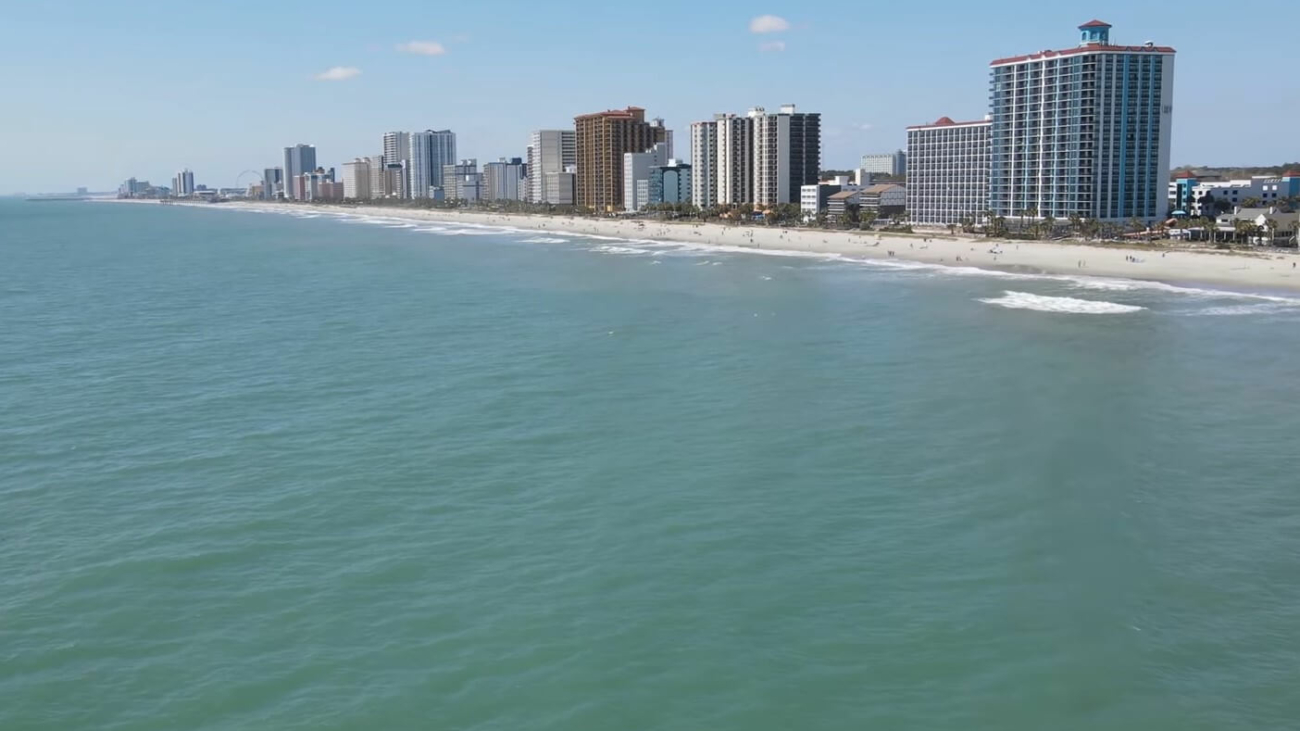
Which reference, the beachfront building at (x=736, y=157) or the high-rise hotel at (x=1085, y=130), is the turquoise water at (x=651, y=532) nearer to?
the high-rise hotel at (x=1085, y=130)

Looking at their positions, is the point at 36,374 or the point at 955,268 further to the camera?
the point at 955,268

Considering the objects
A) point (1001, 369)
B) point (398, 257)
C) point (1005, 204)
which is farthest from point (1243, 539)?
point (1005, 204)

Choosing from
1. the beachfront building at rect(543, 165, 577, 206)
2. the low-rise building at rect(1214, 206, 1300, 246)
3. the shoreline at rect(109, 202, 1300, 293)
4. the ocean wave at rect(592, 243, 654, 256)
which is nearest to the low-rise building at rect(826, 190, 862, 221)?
the shoreline at rect(109, 202, 1300, 293)

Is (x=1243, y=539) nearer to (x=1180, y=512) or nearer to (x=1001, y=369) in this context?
(x=1180, y=512)

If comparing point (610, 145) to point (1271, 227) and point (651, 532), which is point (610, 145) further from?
point (651, 532)

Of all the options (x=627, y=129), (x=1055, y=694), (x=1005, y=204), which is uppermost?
(x=627, y=129)

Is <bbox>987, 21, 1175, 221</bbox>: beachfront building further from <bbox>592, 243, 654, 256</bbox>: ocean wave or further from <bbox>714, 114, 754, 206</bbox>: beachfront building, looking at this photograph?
<bbox>714, 114, 754, 206</bbox>: beachfront building

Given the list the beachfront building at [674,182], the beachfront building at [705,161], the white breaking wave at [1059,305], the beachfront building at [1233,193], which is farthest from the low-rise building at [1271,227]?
the beachfront building at [674,182]
